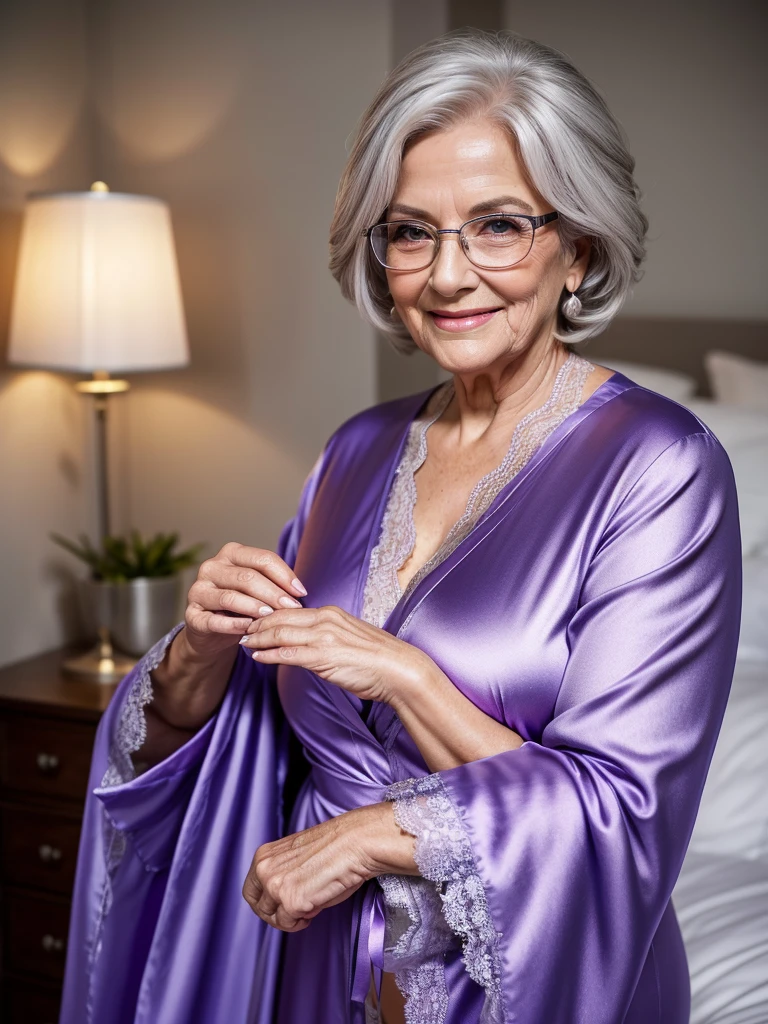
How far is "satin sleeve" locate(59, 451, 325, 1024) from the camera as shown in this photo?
1.39 m

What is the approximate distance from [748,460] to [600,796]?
1.20 metres

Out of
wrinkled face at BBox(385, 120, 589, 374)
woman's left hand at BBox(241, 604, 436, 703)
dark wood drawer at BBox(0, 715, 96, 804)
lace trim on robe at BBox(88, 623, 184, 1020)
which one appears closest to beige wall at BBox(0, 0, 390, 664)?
dark wood drawer at BBox(0, 715, 96, 804)

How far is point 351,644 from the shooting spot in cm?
102

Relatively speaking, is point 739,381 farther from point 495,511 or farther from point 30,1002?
point 30,1002

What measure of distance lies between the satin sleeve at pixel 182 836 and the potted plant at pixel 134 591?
2.89ft

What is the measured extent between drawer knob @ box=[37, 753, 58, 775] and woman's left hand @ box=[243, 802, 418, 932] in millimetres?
1294

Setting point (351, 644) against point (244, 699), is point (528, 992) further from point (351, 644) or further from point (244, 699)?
point (244, 699)

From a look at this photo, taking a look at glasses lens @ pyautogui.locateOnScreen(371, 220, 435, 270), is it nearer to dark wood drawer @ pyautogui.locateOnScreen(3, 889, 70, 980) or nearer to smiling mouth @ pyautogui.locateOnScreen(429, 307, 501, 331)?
smiling mouth @ pyautogui.locateOnScreen(429, 307, 501, 331)

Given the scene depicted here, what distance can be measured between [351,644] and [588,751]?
242mm

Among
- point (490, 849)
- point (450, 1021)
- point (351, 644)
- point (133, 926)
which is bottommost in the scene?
point (133, 926)

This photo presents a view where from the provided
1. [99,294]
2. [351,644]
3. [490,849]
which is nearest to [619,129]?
[351,644]

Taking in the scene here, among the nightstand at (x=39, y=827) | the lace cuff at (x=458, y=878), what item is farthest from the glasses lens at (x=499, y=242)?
the nightstand at (x=39, y=827)

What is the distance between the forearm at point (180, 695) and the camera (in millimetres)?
1319

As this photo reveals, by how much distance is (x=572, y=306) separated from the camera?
4.14 ft
